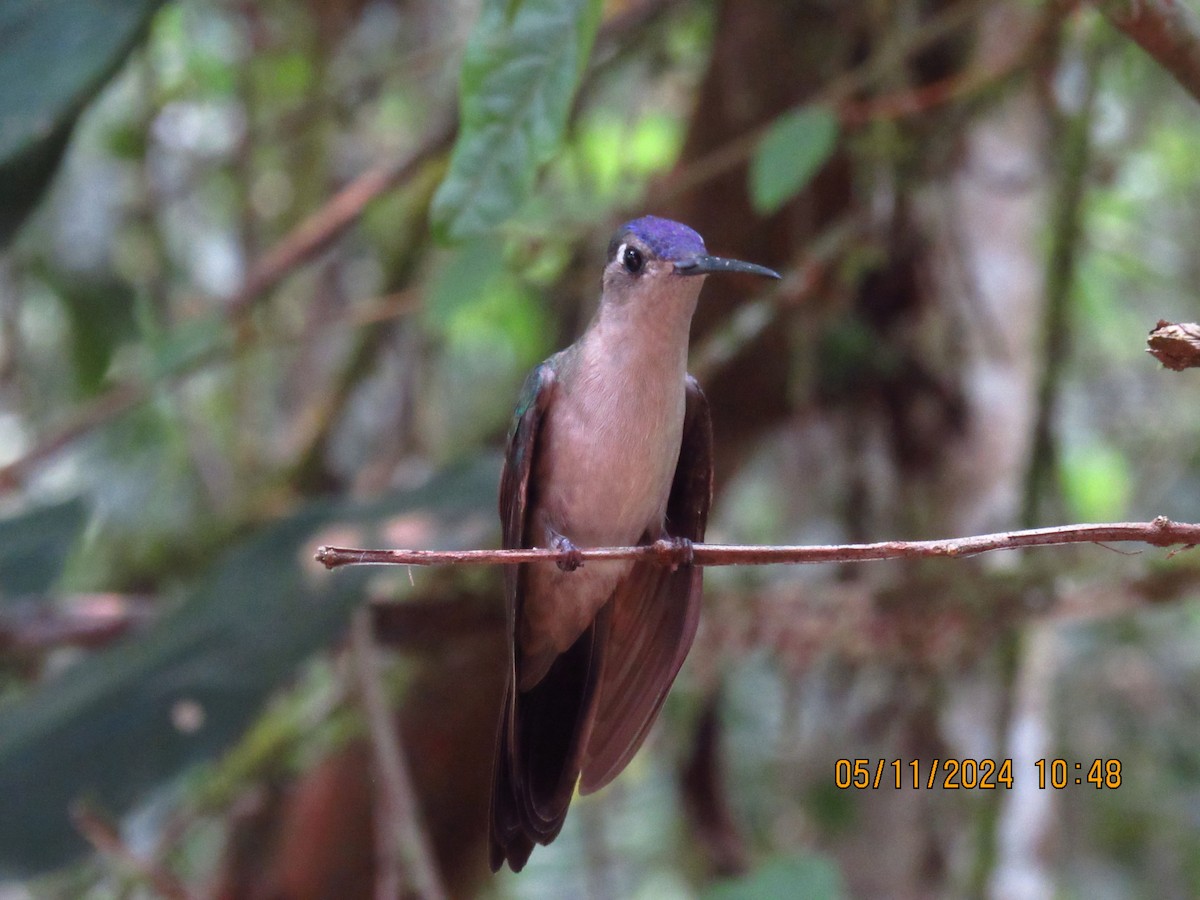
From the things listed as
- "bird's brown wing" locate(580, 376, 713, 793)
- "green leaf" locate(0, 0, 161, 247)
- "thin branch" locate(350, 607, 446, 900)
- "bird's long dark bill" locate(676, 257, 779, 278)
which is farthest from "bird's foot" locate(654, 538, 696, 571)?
"green leaf" locate(0, 0, 161, 247)

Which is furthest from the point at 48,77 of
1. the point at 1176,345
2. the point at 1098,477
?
the point at 1098,477

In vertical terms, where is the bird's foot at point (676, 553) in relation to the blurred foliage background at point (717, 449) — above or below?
below

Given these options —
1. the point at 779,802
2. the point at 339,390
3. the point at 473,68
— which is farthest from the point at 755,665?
the point at 473,68

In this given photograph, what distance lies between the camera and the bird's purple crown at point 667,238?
1.96 m

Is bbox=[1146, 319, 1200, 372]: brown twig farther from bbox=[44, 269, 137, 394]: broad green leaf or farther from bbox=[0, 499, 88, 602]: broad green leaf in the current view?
bbox=[44, 269, 137, 394]: broad green leaf

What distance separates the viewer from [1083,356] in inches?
188

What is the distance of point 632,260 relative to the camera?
80.0 inches

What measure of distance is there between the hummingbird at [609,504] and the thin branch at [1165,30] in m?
0.61

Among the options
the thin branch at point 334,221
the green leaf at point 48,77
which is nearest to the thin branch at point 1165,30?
the green leaf at point 48,77

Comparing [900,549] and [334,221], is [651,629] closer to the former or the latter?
[900,549]

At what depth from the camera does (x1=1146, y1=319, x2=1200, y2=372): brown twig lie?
3.09 feet

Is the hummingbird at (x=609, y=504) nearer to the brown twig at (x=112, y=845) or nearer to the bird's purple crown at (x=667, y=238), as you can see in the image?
the bird's purple crown at (x=667, y=238)

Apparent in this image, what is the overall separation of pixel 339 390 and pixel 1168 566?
2.69 m

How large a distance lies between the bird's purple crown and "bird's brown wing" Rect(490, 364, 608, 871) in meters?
0.29
